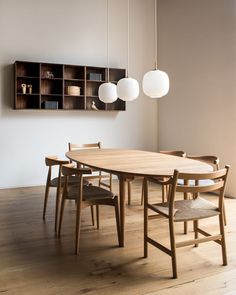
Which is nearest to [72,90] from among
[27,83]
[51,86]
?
[51,86]

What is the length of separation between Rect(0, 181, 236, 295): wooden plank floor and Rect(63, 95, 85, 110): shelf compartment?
236 centimetres

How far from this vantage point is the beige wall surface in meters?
4.70

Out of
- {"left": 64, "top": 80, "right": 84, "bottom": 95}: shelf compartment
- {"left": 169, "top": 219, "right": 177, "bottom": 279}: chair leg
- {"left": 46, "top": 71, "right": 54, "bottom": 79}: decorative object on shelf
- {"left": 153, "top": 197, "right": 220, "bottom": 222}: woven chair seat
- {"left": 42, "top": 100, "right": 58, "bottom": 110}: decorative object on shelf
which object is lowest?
{"left": 169, "top": 219, "right": 177, "bottom": 279}: chair leg

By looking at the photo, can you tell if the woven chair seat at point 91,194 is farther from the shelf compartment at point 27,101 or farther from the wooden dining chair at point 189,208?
the shelf compartment at point 27,101

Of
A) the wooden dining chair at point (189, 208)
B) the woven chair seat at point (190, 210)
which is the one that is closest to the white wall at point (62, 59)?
the wooden dining chair at point (189, 208)

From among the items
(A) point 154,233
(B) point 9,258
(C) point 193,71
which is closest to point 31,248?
(B) point 9,258

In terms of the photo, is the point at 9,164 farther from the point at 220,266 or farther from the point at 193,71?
the point at 220,266

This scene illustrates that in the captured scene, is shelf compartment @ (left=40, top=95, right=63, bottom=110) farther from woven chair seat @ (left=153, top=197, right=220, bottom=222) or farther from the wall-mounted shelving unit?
woven chair seat @ (left=153, top=197, right=220, bottom=222)

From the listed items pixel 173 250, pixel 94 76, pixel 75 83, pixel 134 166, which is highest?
pixel 94 76

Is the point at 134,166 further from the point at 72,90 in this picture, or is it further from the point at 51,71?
the point at 51,71

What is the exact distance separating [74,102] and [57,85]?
1.28ft

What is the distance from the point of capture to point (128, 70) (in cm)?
→ 608

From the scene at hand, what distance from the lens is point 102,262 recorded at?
2.62m

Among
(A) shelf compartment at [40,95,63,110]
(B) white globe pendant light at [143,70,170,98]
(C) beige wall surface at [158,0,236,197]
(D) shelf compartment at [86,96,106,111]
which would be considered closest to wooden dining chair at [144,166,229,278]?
(B) white globe pendant light at [143,70,170,98]
